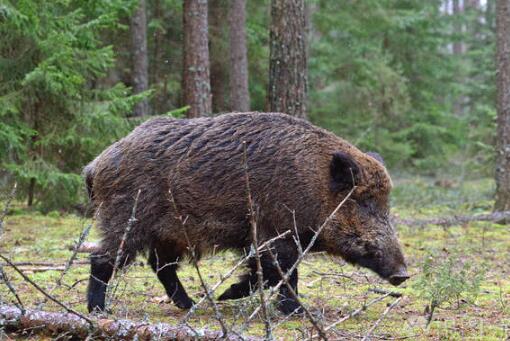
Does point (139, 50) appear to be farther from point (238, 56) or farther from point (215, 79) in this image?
point (215, 79)

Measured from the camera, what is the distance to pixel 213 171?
602 cm

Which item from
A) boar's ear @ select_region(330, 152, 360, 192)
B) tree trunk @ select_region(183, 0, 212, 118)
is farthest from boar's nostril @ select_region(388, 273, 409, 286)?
tree trunk @ select_region(183, 0, 212, 118)

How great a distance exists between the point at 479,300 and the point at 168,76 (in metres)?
14.0

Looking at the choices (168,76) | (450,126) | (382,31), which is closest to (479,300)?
(168,76)

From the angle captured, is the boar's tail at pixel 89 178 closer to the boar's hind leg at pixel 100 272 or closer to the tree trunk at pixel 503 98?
the boar's hind leg at pixel 100 272

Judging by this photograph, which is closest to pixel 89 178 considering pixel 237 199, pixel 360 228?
pixel 237 199

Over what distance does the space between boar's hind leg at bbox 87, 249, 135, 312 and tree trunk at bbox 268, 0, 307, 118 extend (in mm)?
5201

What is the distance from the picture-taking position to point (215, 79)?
2072 centimetres

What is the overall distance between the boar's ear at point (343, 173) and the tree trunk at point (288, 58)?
15.3ft

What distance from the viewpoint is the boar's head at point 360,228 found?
5.98m

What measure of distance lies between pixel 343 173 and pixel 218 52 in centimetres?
1441

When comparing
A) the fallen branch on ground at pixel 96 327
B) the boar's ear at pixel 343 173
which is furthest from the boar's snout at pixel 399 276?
the fallen branch on ground at pixel 96 327

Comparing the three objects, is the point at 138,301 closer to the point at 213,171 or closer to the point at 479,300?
the point at 213,171

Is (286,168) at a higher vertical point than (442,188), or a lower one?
higher
